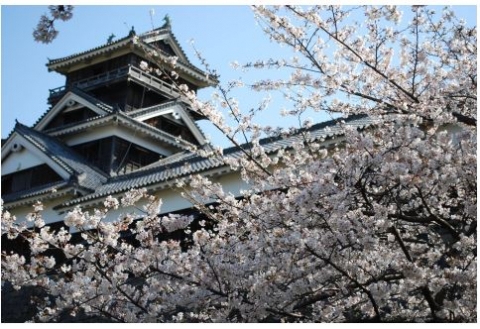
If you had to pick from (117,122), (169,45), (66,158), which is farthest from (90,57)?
(66,158)

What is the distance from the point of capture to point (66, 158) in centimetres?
1585

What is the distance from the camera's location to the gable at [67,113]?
60.1 feet

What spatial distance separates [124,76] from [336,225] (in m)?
15.2

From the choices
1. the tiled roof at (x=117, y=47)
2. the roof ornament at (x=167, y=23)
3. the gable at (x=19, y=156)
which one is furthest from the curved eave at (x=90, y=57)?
the gable at (x=19, y=156)

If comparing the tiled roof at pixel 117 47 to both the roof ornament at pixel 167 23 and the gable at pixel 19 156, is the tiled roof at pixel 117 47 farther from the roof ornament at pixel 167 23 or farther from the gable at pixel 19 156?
the gable at pixel 19 156

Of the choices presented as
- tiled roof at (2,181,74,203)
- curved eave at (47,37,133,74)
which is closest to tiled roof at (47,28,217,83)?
curved eave at (47,37,133,74)

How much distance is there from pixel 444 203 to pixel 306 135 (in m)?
1.38

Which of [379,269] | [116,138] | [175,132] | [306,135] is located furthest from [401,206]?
[175,132]

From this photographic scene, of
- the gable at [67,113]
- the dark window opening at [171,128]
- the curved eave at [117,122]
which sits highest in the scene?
the gable at [67,113]

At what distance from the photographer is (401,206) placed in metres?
4.33

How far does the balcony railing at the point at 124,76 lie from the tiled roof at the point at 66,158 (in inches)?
108

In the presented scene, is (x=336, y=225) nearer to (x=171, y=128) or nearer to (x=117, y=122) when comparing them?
(x=117, y=122)

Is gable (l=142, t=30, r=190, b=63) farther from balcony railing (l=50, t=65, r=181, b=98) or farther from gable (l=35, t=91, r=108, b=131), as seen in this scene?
gable (l=35, t=91, r=108, b=131)

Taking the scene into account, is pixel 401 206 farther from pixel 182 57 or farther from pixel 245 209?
pixel 182 57
